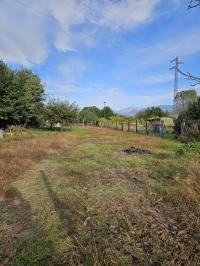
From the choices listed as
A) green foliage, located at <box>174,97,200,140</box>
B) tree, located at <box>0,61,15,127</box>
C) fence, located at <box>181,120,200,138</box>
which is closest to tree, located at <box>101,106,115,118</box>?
tree, located at <box>0,61,15,127</box>

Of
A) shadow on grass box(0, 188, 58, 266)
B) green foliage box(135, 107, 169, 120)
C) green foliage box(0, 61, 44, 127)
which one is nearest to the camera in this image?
shadow on grass box(0, 188, 58, 266)

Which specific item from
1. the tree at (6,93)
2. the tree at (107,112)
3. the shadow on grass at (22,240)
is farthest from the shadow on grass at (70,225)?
the tree at (107,112)

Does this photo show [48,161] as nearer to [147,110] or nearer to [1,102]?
[1,102]

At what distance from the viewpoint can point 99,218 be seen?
3.99 meters

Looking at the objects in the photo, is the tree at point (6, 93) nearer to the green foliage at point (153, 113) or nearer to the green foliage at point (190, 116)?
the green foliage at point (190, 116)

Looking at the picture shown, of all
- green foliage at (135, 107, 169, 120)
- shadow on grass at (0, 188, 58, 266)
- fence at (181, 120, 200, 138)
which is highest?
green foliage at (135, 107, 169, 120)

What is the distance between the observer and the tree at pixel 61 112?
2802 cm

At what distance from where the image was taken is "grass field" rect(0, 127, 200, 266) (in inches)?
119

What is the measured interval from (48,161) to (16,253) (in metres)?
5.89

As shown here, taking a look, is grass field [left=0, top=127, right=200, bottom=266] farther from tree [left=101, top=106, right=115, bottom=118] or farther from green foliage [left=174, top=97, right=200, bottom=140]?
tree [left=101, top=106, right=115, bottom=118]

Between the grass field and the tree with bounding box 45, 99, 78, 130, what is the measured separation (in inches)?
836

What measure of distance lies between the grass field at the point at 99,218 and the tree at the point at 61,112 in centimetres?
2123

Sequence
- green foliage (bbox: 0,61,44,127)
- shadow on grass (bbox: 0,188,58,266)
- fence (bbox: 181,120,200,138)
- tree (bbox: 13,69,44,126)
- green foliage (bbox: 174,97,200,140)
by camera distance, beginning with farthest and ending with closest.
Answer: tree (bbox: 13,69,44,126)
green foliage (bbox: 0,61,44,127)
green foliage (bbox: 174,97,200,140)
fence (bbox: 181,120,200,138)
shadow on grass (bbox: 0,188,58,266)

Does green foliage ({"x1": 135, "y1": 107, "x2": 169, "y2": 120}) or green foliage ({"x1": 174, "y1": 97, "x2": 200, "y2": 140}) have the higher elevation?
green foliage ({"x1": 135, "y1": 107, "x2": 169, "y2": 120})
